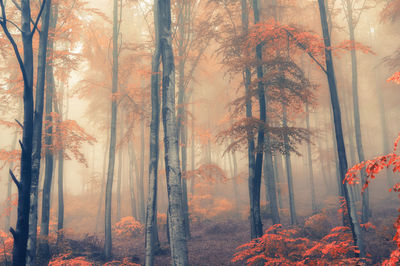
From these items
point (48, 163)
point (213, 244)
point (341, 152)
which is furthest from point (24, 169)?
point (213, 244)

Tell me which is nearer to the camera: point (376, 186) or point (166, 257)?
point (166, 257)

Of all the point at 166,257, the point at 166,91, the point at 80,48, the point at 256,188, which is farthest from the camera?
A: the point at 80,48

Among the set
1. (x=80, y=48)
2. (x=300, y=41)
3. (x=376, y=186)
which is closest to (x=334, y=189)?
(x=376, y=186)

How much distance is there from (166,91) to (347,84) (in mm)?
19270

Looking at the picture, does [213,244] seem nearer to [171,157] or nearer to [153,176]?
[153,176]

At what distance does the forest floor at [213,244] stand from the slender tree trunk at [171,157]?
4.65m

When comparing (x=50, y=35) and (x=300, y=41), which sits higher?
(x=50, y=35)

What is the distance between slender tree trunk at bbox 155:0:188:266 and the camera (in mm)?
4918

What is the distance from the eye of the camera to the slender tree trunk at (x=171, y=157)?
4.92 meters

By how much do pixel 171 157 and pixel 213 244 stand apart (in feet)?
25.8

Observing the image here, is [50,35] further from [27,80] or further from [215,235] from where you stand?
[215,235]

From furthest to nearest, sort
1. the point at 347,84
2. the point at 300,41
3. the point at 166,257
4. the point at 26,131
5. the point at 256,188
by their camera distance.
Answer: the point at 347,84, the point at 166,257, the point at 256,188, the point at 300,41, the point at 26,131

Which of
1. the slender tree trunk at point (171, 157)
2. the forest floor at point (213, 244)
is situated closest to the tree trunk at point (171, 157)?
the slender tree trunk at point (171, 157)

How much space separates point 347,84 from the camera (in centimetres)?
1941
